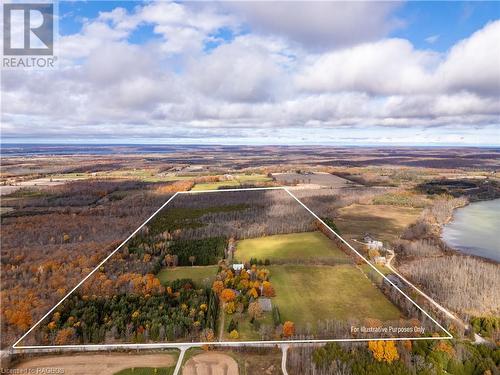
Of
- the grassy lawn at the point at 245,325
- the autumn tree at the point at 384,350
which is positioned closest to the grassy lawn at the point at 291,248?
the grassy lawn at the point at 245,325

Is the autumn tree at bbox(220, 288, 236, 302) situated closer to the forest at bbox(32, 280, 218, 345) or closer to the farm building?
the forest at bbox(32, 280, 218, 345)

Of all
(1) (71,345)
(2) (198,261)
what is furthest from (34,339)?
(2) (198,261)

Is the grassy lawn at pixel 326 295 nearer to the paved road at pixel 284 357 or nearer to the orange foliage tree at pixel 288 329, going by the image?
the orange foliage tree at pixel 288 329

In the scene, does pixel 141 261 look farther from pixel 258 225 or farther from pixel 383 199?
pixel 383 199

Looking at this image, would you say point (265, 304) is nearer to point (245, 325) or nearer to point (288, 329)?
point (245, 325)

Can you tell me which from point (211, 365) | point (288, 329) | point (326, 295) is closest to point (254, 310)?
point (288, 329)

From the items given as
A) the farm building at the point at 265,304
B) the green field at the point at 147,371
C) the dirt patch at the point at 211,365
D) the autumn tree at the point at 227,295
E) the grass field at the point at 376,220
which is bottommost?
the green field at the point at 147,371
